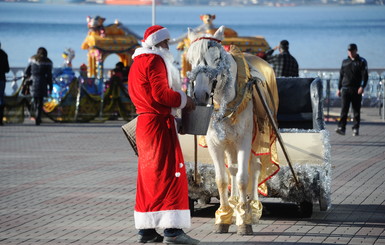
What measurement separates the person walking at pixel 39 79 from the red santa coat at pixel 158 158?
13.5 m

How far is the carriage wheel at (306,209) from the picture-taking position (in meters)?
10.5

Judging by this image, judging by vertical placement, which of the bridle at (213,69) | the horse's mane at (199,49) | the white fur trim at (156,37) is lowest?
the bridle at (213,69)

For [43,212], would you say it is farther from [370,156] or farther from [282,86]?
[370,156]

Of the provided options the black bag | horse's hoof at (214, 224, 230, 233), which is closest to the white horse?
horse's hoof at (214, 224, 230, 233)

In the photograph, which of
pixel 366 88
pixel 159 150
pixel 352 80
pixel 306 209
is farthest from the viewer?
pixel 366 88

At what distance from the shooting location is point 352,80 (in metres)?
19.1

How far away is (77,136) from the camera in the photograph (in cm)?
1984

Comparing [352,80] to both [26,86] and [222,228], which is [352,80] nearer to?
[26,86]

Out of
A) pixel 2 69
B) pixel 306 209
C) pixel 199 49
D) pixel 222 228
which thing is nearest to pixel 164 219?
pixel 222 228

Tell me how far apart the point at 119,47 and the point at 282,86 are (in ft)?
50.4

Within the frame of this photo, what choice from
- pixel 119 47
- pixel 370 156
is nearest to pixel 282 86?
pixel 370 156

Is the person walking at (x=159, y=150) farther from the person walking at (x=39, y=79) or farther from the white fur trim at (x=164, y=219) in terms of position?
the person walking at (x=39, y=79)

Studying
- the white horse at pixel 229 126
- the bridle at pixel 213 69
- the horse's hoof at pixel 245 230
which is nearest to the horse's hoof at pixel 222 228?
the white horse at pixel 229 126

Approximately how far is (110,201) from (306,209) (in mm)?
2381
